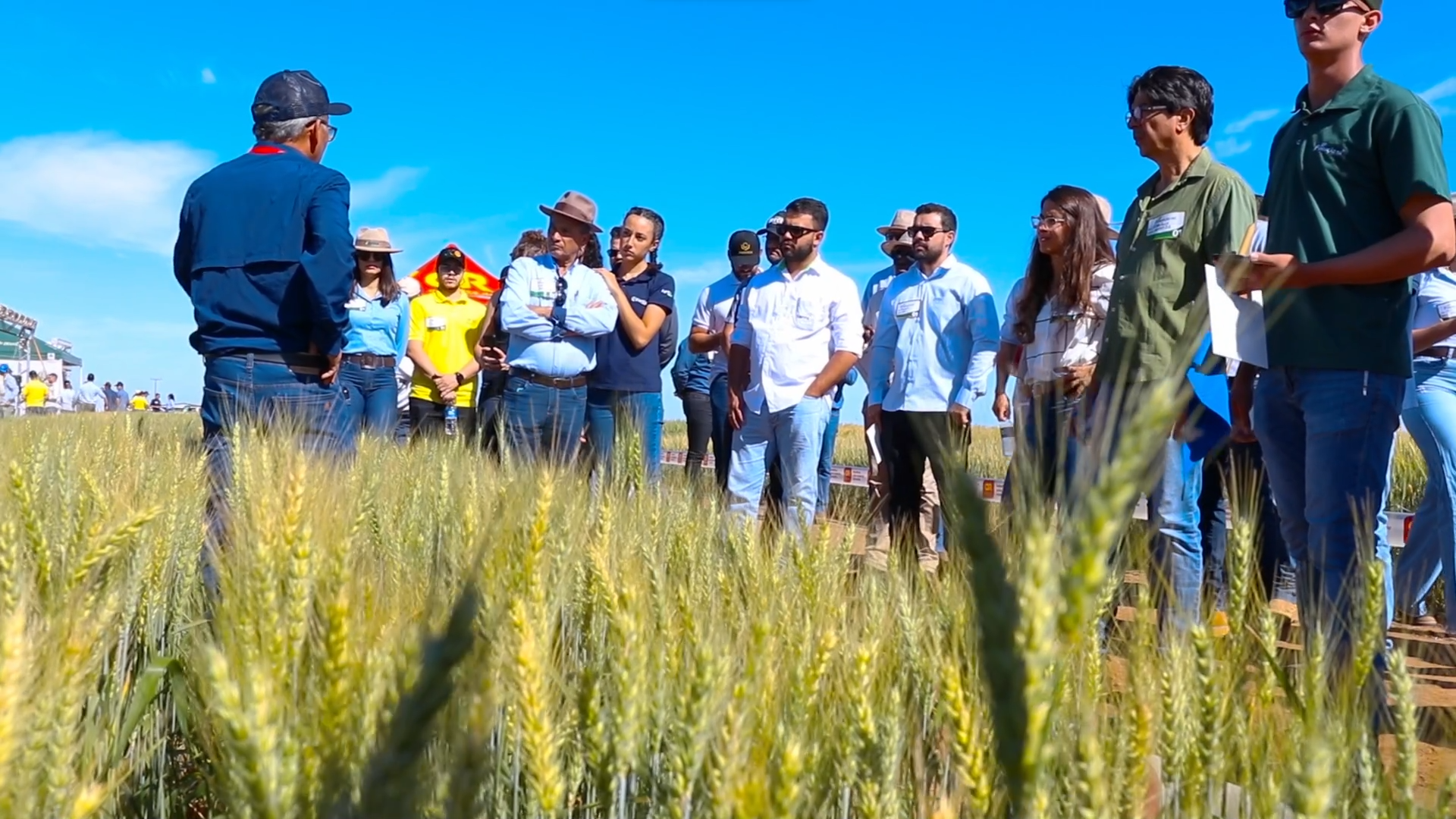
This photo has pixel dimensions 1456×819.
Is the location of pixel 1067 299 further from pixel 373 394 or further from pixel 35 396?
pixel 35 396

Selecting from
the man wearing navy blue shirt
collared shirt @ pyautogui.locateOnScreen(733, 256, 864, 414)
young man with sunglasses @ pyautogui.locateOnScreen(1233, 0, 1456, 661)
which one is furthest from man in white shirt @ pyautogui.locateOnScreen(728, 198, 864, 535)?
young man with sunglasses @ pyautogui.locateOnScreen(1233, 0, 1456, 661)

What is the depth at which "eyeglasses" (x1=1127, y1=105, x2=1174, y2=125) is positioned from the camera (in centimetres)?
289

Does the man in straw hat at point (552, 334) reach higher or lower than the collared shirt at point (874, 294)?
lower

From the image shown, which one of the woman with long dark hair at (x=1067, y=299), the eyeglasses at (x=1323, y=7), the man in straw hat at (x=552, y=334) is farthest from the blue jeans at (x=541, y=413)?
the eyeglasses at (x=1323, y=7)

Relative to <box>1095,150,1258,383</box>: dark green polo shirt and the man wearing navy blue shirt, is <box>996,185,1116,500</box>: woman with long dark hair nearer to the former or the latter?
<box>1095,150,1258,383</box>: dark green polo shirt

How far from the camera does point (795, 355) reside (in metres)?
4.20

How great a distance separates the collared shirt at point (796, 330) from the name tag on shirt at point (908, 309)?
20 centimetres

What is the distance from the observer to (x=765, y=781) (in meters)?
0.89

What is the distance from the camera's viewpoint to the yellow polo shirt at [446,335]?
20.1 ft

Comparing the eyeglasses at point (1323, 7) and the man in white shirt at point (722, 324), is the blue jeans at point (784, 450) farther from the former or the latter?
the eyeglasses at point (1323, 7)

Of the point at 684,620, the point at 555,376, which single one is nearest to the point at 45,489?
the point at 684,620

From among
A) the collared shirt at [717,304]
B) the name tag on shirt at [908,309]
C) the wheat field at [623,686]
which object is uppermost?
the collared shirt at [717,304]

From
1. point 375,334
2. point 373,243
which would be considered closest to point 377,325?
point 375,334

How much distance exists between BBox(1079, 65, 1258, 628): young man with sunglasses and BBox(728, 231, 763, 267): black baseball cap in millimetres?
3011
